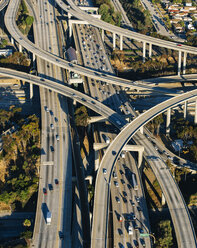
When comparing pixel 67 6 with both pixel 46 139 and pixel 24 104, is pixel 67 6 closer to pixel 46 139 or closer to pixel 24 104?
pixel 24 104

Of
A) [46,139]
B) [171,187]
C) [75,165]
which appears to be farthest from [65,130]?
[171,187]

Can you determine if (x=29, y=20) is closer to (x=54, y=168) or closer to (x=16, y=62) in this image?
(x=16, y=62)

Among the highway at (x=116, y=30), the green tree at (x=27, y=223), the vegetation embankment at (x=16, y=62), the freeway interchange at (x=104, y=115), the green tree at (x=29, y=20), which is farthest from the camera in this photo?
the green tree at (x=29, y=20)

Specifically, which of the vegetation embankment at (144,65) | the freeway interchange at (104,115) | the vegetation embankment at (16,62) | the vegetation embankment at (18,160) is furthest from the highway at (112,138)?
the vegetation embankment at (16,62)

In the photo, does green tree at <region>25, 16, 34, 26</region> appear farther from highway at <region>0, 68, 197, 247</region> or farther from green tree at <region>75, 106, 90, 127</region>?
green tree at <region>75, 106, 90, 127</region>

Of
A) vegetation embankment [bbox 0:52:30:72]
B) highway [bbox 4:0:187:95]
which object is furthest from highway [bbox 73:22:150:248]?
vegetation embankment [bbox 0:52:30:72]

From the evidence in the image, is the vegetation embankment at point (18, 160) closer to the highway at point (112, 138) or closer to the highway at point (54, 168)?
the highway at point (54, 168)
